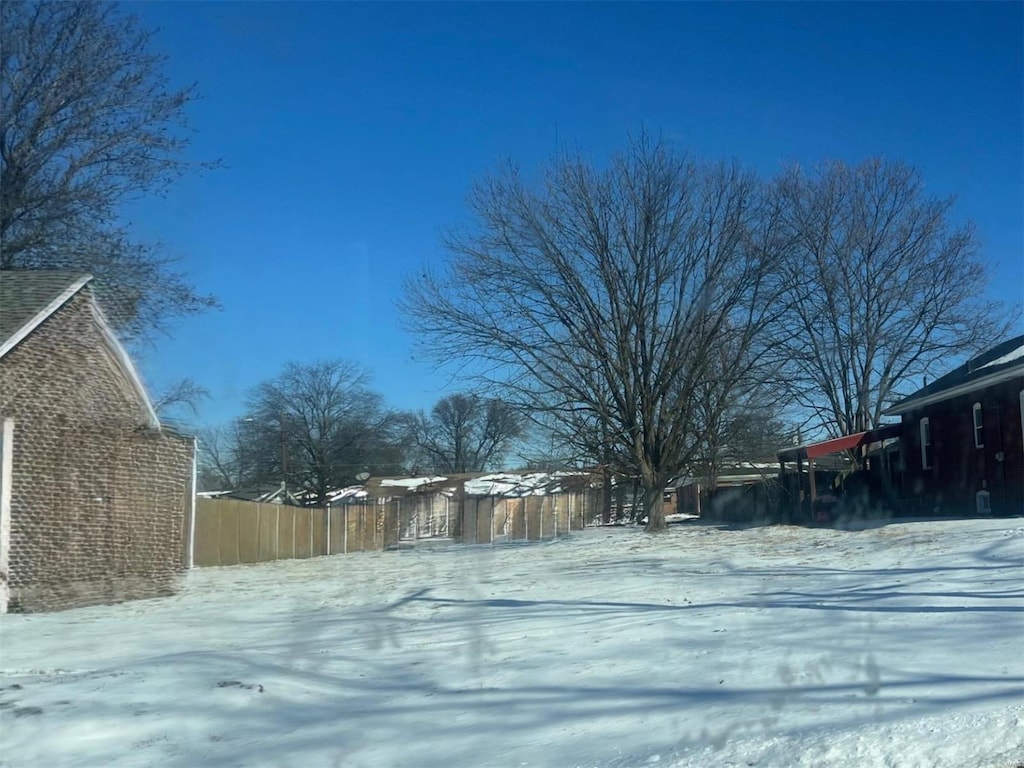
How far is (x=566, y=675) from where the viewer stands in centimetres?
789

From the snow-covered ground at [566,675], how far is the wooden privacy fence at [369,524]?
38.8 ft

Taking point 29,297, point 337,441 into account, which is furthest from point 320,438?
point 29,297

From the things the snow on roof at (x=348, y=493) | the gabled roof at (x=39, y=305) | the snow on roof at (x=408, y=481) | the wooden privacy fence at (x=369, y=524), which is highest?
the gabled roof at (x=39, y=305)

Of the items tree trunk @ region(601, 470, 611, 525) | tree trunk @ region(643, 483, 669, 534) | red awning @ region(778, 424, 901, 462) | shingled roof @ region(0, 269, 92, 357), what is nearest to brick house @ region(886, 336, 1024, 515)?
red awning @ region(778, 424, 901, 462)

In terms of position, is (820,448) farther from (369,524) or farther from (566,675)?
(566,675)

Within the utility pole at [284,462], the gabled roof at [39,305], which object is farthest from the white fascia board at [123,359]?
the utility pole at [284,462]

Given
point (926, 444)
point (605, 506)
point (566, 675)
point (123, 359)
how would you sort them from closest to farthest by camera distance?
point (566, 675) < point (123, 359) < point (926, 444) < point (605, 506)

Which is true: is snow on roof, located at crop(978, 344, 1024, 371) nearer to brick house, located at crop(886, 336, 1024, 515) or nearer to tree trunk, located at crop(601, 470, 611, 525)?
brick house, located at crop(886, 336, 1024, 515)

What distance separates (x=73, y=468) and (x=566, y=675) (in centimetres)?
980

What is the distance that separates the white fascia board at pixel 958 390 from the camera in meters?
23.7

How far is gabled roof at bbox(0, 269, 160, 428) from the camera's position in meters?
15.7

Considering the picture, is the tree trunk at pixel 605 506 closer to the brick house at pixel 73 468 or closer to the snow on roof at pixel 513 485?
the snow on roof at pixel 513 485

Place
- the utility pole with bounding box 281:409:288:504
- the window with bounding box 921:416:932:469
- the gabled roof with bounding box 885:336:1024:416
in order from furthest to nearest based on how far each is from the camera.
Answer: the utility pole with bounding box 281:409:288:504
the window with bounding box 921:416:932:469
the gabled roof with bounding box 885:336:1024:416

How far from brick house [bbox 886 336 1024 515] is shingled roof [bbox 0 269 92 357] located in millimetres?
19657
